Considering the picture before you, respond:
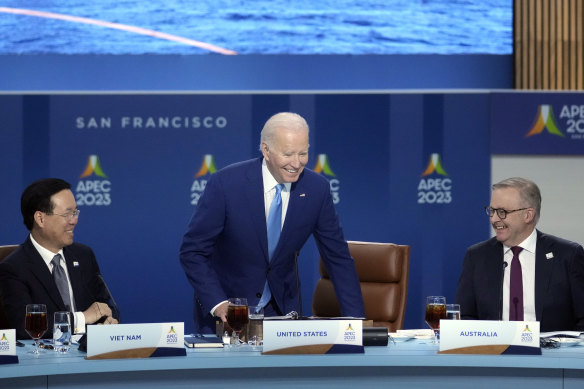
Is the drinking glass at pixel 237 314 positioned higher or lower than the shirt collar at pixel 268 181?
lower

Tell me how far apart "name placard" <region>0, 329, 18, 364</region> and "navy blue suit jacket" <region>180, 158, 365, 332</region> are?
3.20ft

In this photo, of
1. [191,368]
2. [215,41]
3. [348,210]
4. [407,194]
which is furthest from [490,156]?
[191,368]

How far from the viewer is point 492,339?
2.56 metres

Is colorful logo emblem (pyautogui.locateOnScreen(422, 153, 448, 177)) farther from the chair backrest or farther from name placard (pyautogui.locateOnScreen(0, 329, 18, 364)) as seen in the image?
name placard (pyautogui.locateOnScreen(0, 329, 18, 364))

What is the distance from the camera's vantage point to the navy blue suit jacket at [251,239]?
3.35 metres

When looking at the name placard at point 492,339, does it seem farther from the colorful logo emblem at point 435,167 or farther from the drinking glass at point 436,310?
the colorful logo emblem at point 435,167

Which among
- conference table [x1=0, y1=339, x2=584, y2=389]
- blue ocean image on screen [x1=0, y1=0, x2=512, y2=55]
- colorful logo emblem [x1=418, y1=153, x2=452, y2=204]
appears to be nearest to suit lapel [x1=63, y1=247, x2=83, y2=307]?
conference table [x1=0, y1=339, x2=584, y2=389]

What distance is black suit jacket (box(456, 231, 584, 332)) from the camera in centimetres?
332

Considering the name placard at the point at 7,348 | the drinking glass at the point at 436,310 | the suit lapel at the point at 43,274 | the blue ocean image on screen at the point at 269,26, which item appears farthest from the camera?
the blue ocean image on screen at the point at 269,26

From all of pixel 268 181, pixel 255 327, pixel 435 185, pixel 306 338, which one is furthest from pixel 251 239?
pixel 435 185

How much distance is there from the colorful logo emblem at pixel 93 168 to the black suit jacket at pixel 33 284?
208cm

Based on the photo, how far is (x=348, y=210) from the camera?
5.58 metres

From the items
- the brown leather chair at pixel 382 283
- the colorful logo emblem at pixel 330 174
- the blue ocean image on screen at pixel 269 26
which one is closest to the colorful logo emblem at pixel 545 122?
the blue ocean image on screen at pixel 269 26

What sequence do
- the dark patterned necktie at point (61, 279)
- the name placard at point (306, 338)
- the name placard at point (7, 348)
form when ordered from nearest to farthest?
1. the name placard at point (7, 348)
2. the name placard at point (306, 338)
3. the dark patterned necktie at point (61, 279)
